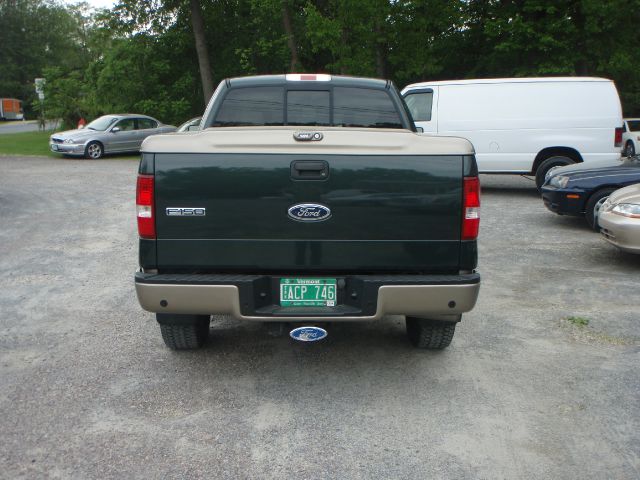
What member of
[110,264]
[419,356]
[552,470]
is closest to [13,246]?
[110,264]

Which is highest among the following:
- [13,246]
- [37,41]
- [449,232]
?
[37,41]

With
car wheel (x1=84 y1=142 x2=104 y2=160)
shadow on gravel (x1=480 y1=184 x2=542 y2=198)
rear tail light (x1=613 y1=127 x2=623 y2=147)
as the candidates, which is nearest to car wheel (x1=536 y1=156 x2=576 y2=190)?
shadow on gravel (x1=480 y1=184 x2=542 y2=198)

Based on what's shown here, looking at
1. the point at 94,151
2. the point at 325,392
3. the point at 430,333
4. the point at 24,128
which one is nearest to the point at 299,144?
the point at 325,392

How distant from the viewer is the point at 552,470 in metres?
3.41

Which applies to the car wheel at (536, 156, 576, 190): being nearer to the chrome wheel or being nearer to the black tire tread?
the black tire tread

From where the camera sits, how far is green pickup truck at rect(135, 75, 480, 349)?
13.3ft

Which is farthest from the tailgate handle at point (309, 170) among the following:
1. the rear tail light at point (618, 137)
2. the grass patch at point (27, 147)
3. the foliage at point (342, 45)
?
the grass patch at point (27, 147)

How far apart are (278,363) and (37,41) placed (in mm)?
91972

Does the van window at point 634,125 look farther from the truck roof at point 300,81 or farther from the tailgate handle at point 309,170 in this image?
the tailgate handle at point 309,170

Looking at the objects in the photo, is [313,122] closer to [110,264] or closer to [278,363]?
[278,363]

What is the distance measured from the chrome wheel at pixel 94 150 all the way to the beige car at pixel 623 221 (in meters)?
18.2

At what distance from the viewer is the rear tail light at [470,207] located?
4090 mm

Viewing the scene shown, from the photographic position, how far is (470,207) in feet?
13.5

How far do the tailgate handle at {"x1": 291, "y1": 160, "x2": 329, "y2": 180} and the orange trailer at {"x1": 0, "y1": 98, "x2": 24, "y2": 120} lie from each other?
7593 cm
